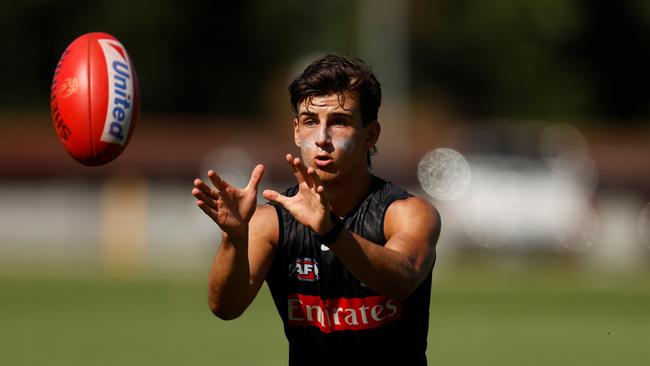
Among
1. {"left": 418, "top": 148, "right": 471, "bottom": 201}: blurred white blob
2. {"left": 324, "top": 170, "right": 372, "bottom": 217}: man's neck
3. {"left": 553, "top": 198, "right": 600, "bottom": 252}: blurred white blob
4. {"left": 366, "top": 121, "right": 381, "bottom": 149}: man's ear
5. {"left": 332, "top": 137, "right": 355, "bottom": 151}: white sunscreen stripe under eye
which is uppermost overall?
{"left": 418, "top": 148, "right": 471, "bottom": 201}: blurred white blob

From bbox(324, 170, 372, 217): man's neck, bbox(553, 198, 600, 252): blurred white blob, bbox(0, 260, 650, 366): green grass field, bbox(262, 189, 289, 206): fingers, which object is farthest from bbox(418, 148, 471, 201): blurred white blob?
bbox(262, 189, 289, 206): fingers

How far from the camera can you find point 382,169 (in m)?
33.2

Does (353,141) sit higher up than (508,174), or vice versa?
(508,174)

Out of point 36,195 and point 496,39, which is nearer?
point 36,195

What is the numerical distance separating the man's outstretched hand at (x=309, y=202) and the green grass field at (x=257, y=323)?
284 inches

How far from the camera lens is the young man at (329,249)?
21.5ft

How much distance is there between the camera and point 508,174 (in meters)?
30.4

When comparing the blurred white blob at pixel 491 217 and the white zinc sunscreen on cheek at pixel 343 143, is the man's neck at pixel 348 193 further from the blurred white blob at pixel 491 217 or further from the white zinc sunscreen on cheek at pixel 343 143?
the blurred white blob at pixel 491 217

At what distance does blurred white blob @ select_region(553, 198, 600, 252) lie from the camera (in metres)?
29.7

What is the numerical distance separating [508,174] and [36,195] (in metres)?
11.6

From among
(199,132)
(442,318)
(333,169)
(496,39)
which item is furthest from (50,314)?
(496,39)

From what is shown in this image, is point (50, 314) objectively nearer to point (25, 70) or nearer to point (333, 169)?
point (333, 169)

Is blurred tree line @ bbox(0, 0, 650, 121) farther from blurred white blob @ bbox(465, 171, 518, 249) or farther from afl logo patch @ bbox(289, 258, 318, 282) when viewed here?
afl logo patch @ bbox(289, 258, 318, 282)

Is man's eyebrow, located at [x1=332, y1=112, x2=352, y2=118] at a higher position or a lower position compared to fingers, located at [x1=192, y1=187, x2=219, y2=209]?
higher
